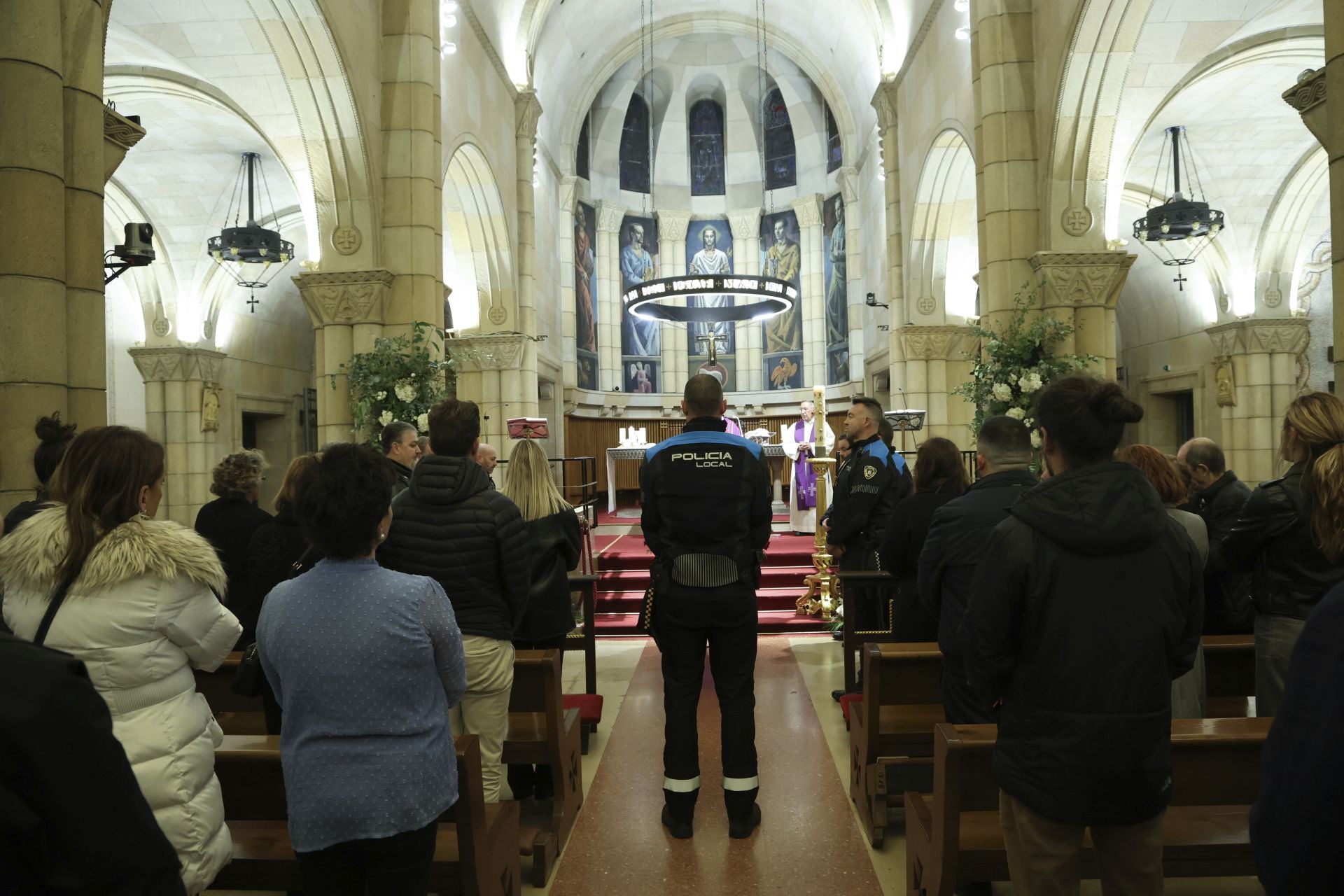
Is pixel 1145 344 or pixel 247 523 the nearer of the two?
pixel 247 523

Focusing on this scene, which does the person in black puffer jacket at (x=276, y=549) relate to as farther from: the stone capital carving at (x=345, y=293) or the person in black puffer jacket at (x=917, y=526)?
the stone capital carving at (x=345, y=293)

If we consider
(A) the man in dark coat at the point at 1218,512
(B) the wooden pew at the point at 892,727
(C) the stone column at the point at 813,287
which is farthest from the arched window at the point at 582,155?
(B) the wooden pew at the point at 892,727

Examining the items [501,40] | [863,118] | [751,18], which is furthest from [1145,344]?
[501,40]

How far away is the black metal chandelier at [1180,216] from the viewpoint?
11.0 meters

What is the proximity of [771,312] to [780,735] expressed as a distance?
34.7 ft

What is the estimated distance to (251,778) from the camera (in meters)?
2.63

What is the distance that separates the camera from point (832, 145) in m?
21.3

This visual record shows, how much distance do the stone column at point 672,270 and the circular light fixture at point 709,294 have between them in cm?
727

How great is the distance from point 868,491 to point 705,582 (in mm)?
2083

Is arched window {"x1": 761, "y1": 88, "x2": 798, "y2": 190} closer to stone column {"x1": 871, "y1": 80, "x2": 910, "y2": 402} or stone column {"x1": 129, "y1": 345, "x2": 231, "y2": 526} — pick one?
stone column {"x1": 871, "y1": 80, "x2": 910, "y2": 402}

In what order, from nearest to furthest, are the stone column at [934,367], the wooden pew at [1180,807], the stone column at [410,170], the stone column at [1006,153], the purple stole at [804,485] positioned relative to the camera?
the wooden pew at [1180,807], the stone column at [1006,153], the stone column at [410,170], the purple stole at [804,485], the stone column at [934,367]

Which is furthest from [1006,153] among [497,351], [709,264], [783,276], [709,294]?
[709,264]

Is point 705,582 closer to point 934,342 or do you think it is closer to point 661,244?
point 934,342

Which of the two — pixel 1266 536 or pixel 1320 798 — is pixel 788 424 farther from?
pixel 1320 798
